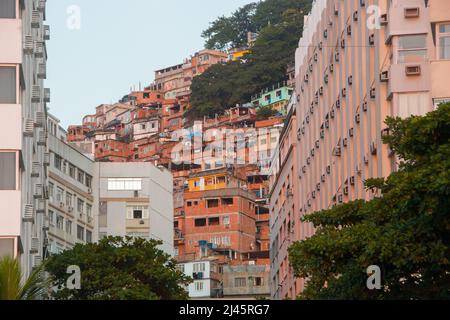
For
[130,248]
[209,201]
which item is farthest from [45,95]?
[209,201]

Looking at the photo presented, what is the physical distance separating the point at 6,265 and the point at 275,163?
8725 cm

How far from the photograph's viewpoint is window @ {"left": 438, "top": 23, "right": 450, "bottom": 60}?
53188 millimetres

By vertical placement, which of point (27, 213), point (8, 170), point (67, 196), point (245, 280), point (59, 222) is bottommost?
point (27, 213)

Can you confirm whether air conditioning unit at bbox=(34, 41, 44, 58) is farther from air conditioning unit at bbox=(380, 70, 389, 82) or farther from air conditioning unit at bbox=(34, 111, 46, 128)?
air conditioning unit at bbox=(380, 70, 389, 82)

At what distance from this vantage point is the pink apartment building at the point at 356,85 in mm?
53406

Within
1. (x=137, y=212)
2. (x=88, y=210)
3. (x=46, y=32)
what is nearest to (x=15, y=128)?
(x=46, y=32)

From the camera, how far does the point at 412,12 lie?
53625 millimetres

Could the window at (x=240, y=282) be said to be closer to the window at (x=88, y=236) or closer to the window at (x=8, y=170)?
the window at (x=88, y=236)

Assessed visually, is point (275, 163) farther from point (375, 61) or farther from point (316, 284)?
point (316, 284)

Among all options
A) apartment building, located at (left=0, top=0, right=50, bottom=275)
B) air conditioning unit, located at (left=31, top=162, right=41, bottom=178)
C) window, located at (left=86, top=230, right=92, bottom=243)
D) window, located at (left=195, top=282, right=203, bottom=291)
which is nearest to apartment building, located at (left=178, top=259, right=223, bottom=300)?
window, located at (left=195, top=282, right=203, bottom=291)

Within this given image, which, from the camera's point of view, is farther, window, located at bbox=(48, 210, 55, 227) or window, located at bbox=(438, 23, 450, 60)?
window, located at bbox=(48, 210, 55, 227)

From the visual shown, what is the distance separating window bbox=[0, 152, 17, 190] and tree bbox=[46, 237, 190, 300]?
1313cm

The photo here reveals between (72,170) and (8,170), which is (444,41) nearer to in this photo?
(8,170)

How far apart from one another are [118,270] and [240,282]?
102m
